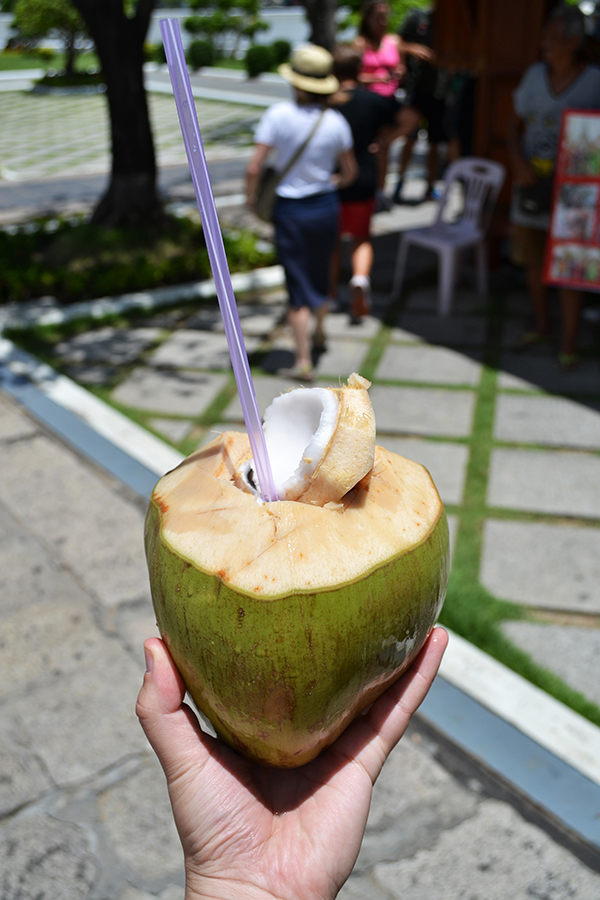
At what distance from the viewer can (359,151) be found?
564 cm

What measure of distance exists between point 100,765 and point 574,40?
14.8ft

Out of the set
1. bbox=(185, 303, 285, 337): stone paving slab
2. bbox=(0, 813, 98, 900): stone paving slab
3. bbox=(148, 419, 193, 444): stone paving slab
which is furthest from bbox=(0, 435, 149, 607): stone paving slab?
bbox=(185, 303, 285, 337): stone paving slab

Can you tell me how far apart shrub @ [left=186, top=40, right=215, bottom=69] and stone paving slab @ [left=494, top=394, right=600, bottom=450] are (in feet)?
83.0

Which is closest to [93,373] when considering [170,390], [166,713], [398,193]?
[170,390]

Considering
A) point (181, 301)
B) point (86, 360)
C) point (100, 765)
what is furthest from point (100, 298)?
point (100, 765)

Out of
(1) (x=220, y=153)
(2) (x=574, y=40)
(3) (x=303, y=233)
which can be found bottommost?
(1) (x=220, y=153)

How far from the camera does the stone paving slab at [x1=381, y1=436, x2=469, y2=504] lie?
4.11 metres

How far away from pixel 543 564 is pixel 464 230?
378 cm

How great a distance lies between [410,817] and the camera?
2.56 meters

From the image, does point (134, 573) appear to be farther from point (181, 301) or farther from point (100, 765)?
point (181, 301)

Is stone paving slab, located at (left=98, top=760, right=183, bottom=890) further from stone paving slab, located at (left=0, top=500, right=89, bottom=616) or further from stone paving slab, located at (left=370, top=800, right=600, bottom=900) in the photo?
stone paving slab, located at (left=0, top=500, right=89, bottom=616)

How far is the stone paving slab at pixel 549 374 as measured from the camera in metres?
5.15

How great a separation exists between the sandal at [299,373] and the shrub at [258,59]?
71.3ft

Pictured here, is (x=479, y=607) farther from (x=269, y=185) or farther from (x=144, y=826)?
(x=269, y=185)
